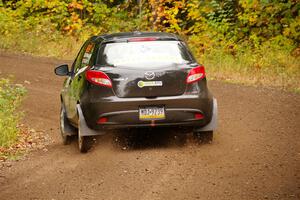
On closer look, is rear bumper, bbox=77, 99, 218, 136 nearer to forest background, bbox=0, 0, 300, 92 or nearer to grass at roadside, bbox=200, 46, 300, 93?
forest background, bbox=0, 0, 300, 92

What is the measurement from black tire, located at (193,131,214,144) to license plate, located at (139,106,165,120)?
1040 millimetres

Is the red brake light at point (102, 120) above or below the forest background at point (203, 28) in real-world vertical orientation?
above

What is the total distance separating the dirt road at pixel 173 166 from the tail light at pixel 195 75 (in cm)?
98

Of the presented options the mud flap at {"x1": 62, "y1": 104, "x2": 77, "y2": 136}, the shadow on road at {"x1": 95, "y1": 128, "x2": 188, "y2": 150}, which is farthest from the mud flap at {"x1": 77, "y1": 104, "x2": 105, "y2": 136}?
the mud flap at {"x1": 62, "y1": 104, "x2": 77, "y2": 136}

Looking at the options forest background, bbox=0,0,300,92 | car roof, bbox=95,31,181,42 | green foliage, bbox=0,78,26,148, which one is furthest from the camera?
forest background, bbox=0,0,300,92

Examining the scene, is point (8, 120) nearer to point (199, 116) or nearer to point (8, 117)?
point (8, 117)

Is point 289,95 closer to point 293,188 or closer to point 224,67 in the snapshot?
point 224,67

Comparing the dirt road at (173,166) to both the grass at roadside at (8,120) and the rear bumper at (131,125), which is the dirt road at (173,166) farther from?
the grass at roadside at (8,120)

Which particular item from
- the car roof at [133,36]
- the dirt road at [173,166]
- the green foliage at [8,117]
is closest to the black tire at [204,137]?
the dirt road at [173,166]

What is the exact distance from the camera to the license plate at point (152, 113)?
970 centimetres

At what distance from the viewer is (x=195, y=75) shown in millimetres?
9984

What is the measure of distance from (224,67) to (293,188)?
43.6 feet

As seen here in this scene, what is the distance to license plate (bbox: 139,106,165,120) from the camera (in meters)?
9.70

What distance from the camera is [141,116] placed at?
381 inches
